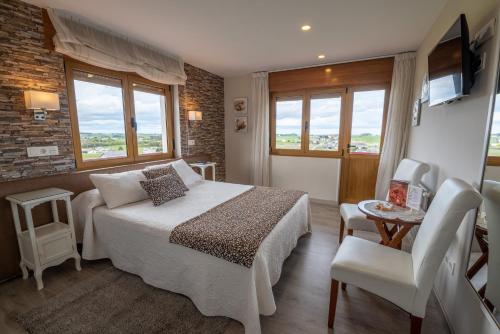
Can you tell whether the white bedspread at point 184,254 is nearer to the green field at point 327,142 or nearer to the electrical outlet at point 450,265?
the electrical outlet at point 450,265

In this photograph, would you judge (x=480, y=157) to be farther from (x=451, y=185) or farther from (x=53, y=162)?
(x=53, y=162)

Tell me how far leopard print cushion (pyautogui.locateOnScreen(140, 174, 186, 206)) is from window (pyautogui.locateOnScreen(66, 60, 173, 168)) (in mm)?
860

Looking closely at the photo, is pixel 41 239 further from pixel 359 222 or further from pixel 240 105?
pixel 240 105

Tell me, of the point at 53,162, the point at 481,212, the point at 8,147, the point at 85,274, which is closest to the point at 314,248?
the point at 481,212

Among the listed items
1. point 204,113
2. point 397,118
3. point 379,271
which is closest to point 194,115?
point 204,113

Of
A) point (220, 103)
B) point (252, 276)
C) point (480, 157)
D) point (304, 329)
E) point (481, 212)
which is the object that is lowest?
point (304, 329)

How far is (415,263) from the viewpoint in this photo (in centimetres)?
141

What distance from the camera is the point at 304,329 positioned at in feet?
4.98

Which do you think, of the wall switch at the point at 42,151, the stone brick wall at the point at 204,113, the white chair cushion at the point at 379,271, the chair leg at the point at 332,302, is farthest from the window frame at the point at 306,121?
the wall switch at the point at 42,151

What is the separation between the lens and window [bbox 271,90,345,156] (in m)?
4.03

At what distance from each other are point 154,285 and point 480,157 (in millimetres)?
2548

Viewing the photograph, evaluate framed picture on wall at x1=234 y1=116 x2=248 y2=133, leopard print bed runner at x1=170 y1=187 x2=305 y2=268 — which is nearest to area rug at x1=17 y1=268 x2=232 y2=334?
leopard print bed runner at x1=170 y1=187 x2=305 y2=268

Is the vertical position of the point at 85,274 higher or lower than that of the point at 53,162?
lower

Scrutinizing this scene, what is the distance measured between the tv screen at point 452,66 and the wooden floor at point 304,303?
64.7 inches
